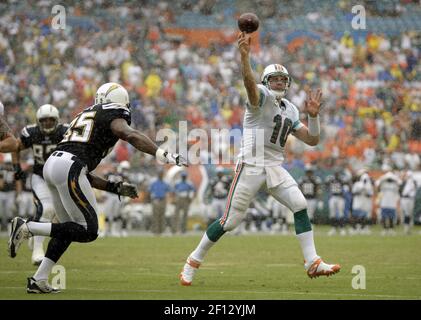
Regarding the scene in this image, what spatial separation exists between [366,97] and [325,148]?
1.97m

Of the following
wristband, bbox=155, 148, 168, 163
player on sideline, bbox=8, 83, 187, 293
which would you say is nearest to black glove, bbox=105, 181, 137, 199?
player on sideline, bbox=8, 83, 187, 293

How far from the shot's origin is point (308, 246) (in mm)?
9055

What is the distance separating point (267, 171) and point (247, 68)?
1124 mm

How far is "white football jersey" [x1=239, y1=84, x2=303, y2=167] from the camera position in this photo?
9.37 meters

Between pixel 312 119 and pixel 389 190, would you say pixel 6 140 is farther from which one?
pixel 389 190

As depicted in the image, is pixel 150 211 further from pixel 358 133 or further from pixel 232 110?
pixel 358 133

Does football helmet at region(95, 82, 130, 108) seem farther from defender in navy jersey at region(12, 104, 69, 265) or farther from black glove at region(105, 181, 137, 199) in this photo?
defender in navy jersey at region(12, 104, 69, 265)

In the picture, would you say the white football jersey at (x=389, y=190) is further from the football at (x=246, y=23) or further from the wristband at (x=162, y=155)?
the wristband at (x=162, y=155)

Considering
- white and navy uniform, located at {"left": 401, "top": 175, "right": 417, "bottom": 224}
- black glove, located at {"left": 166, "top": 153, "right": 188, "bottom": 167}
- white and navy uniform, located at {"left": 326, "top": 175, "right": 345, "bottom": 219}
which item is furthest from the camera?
white and navy uniform, located at {"left": 326, "top": 175, "right": 345, "bottom": 219}

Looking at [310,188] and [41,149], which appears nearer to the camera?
[41,149]

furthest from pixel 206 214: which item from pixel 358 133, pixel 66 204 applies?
pixel 66 204

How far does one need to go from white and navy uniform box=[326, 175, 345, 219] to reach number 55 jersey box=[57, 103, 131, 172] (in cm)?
1526

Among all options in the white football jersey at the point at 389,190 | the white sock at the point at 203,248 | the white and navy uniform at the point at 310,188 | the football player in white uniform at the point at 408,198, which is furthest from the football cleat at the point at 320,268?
the white football jersey at the point at 389,190

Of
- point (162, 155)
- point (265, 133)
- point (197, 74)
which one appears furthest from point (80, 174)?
point (197, 74)
